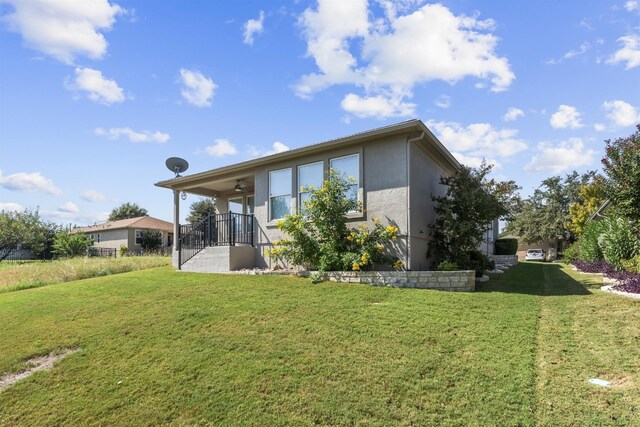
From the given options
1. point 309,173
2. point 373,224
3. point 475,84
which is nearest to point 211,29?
point 309,173

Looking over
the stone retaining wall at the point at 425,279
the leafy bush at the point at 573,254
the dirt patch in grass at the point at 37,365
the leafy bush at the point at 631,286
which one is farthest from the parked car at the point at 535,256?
the dirt patch in grass at the point at 37,365

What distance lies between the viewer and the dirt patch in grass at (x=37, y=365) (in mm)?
4995

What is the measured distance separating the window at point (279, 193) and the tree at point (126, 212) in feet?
163

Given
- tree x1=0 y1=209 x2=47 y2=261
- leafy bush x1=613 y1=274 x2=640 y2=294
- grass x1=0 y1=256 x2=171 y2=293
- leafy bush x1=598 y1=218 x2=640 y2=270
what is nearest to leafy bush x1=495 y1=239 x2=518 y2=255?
leafy bush x1=598 y1=218 x2=640 y2=270

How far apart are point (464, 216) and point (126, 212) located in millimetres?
55181

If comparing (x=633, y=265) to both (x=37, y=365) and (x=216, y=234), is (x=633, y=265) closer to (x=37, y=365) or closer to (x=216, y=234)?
(x=216, y=234)

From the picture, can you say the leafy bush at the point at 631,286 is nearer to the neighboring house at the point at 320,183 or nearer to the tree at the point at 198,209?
the neighboring house at the point at 320,183

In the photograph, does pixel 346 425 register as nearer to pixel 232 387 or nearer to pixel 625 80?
pixel 232 387

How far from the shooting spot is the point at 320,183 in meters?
10.6

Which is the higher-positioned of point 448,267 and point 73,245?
point 448,267

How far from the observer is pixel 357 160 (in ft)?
32.7

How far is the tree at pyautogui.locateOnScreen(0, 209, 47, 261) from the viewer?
34188 millimetres

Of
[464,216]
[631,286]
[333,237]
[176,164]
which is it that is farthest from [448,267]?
[176,164]

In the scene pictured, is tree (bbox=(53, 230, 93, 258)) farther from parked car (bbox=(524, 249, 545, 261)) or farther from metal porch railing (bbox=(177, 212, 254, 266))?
parked car (bbox=(524, 249, 545, 261))
